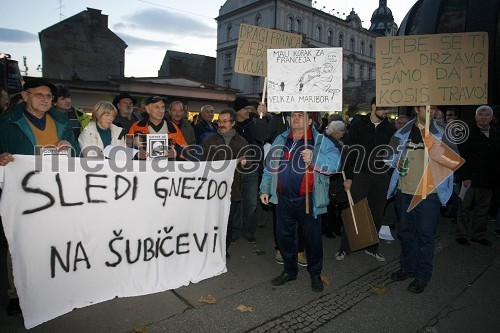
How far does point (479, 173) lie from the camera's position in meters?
5.68

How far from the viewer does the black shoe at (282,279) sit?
157 inches

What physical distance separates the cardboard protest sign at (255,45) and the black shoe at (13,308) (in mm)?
4042

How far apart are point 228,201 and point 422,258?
233 cm

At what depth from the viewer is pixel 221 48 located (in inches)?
2013

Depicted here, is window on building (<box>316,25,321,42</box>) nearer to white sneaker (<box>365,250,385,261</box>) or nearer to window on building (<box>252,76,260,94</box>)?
window on building (<box>252,76,260,94</box>)

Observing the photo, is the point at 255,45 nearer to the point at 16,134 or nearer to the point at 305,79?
the point at 305,79

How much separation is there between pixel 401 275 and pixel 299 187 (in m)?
1.75

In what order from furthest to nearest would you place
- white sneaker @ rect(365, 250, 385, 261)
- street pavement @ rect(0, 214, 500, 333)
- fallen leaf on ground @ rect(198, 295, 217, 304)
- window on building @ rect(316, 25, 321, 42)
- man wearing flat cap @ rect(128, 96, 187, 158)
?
window on building @ rect(316, 25, 321, 42)
white sneaker @ rect(365, 250, 385, 261)
man wearing flat cap @ rect(128, 96, 187, 158)
fallen leaf on ground @ rect(198, 295, 217, 304)
street pavement @ rect(0, 214, 500, 333)

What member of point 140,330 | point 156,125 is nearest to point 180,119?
point 156,125

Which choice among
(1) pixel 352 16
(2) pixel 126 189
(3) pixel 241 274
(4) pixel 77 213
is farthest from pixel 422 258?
(1) pixel 352 16

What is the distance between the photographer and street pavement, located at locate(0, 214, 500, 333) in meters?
3.13

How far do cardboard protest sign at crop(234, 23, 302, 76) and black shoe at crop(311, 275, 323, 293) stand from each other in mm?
3120

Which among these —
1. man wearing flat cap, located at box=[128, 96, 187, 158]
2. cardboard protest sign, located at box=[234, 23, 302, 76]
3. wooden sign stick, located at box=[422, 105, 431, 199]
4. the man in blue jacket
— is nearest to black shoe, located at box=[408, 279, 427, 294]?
the man in blue jacket

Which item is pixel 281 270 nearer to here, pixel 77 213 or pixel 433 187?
pixel 433 187
